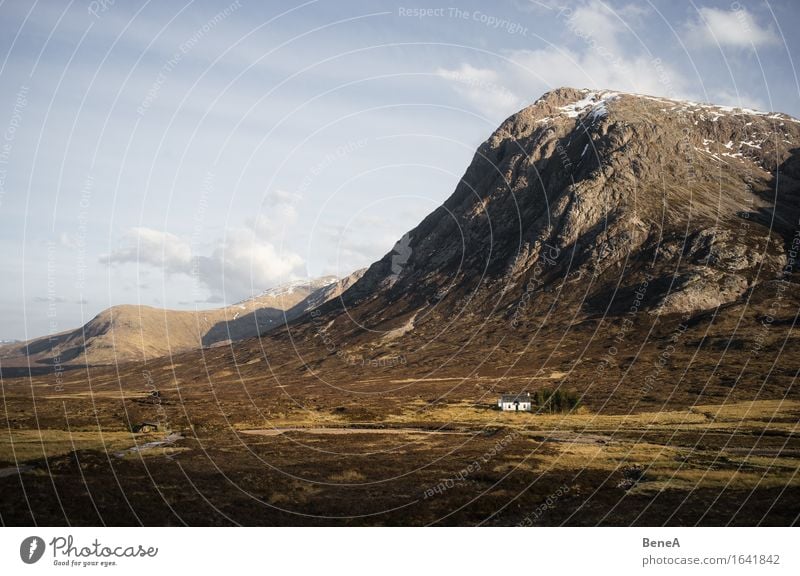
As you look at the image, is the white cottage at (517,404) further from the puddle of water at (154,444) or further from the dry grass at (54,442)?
the dry grass at (54,442)

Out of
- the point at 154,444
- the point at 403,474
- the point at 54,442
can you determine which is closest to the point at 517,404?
the point at 403,474

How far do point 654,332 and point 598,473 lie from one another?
6355 inches

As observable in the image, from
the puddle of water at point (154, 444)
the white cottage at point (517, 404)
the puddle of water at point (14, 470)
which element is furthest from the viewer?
the white cottage at point (517, 404)

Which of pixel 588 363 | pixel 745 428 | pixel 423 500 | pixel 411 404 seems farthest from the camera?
pixel 588 363

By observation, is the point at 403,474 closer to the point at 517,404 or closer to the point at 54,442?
the point at 54,442

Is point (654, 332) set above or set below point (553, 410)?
above

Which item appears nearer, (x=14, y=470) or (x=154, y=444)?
(x=14, y=470)

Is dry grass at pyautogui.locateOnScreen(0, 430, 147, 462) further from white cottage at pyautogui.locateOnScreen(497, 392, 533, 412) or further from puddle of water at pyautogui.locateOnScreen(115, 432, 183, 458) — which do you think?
white cottage at pyautogui.locateOnScreen(497, 392, 533, 412)

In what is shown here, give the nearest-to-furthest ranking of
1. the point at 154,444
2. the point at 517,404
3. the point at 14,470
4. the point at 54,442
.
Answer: the point at 14,470, the point at 54,442, the point at 154,444, the point at 517,404

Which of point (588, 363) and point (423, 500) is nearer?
point (423, 500)

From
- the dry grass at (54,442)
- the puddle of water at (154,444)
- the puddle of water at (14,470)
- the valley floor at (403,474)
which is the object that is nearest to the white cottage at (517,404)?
the valley floor at (403,474)

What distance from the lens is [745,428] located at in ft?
266

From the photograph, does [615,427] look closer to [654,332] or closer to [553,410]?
[553,410]
